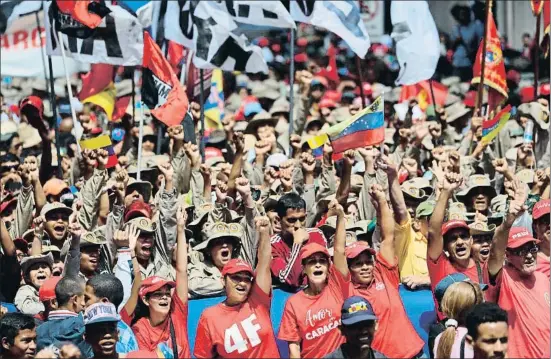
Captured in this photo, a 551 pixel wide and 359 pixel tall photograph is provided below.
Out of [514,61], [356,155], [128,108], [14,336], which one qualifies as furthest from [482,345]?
[514,61]

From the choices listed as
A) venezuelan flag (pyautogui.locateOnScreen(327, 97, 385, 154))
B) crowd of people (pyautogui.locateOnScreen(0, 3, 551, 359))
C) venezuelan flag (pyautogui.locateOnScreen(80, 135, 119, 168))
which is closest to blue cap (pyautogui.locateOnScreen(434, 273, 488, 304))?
crowd of people (pyautogui.locateOnScreen(0, 3, 551, 359))

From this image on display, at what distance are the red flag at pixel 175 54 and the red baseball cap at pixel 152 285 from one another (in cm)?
734

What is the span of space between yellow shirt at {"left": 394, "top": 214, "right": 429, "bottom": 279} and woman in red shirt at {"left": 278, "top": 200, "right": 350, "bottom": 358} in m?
1.51

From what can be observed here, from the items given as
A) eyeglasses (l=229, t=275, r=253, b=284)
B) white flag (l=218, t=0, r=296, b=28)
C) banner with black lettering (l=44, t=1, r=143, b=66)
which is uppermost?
white flag (l=218, t=0, r=296, b=28)

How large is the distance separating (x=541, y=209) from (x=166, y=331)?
3006mm

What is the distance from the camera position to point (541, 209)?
12266mm

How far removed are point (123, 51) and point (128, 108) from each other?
3394mm

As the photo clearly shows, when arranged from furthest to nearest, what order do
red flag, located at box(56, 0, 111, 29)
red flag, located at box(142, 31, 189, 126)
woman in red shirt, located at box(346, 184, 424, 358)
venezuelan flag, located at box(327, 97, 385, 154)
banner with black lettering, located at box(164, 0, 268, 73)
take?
1. banner with black lettering, located at box(164, 0, 268, 73)
2. red flag, located at box(56, 0, 111, 29)
3. red flag, located at box(142, 31, 189, 126)
4. venezuelan flag, located at box(327, 97, 385, 154)
5. woman in red shirt, located at box(346, 184, 424, 358)

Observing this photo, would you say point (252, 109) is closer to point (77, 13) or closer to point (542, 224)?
point (77, 13)

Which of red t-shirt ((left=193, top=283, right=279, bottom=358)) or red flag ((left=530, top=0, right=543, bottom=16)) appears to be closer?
red t-shirt ((left=193, top=283, right=279, bottom=358))

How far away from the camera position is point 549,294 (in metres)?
11.0

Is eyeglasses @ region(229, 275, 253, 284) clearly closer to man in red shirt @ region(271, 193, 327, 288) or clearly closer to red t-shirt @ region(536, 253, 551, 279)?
man in red shirt @ region(271, 193, 327, 288)

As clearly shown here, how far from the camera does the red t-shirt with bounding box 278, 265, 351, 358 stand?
10953 millimetres

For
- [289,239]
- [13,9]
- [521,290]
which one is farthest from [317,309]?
[13,9]
